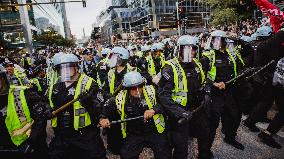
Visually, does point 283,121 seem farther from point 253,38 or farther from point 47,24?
point 47,24

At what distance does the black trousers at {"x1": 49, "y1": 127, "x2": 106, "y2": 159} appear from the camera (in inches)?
162

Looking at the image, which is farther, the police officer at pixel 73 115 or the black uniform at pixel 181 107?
the black uniform at pixel 181 107

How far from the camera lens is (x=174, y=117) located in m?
4.39

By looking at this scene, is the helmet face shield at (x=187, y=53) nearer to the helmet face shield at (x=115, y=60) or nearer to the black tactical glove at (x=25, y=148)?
the helmet face shield at (x=115, y=60)

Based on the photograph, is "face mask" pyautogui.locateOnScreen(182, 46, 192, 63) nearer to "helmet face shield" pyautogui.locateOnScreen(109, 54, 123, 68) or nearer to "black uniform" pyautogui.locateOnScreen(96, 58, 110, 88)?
"helmet face shield" pyautogui.locateOnScreen(109, 54, 123, 68)

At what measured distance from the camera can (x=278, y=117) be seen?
17.4ft

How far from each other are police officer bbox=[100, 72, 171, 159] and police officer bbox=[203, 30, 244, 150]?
4.51ft

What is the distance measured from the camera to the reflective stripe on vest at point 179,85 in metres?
4.50

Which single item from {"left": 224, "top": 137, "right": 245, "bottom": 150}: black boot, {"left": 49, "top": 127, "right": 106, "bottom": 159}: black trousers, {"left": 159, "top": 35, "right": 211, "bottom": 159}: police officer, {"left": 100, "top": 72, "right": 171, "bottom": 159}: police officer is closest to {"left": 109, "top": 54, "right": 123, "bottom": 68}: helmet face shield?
{"left": 159, "top": 35, "right": 211, "bottom": 159}: police officer

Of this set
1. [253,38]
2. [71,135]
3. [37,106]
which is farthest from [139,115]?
[253,38]

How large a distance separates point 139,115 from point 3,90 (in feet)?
6.01

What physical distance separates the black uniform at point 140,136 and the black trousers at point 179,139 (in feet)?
0.87

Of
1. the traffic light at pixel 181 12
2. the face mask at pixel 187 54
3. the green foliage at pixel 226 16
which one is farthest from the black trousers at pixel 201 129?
the green foliage at pixel 226 16

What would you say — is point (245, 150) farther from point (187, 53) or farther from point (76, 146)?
point (76, 146)
